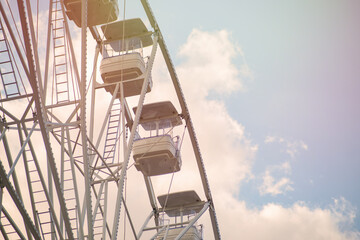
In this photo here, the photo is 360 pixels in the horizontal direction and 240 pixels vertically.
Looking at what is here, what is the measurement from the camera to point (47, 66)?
16891 millimetres

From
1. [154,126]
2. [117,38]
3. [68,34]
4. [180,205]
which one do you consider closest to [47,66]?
[68,34]

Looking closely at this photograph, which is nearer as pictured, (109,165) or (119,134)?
(109,165)

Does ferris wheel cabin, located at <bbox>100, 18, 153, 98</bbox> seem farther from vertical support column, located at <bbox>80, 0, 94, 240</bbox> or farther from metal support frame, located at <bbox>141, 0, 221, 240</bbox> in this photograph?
vertical support column, located at <bbox>80, 0, 94, 240</bbox>

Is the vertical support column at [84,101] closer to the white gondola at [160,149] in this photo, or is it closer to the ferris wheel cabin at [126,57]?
the ferris wheel cabin at [126,57]

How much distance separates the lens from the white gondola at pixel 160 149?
22016 millimetres

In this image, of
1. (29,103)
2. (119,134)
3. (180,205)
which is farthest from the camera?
(180,205)

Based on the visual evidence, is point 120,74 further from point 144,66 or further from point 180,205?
point 180,205

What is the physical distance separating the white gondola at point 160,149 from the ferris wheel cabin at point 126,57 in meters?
1.93

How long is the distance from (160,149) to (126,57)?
3.50 m

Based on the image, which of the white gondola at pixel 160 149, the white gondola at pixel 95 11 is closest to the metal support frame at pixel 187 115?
the white gondola at pixel 160 149

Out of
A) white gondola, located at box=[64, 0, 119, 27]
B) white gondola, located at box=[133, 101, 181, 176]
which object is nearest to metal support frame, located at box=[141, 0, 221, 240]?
white gondola, located at box=[133, 101, 181, 176]

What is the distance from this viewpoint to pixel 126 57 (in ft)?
69.4

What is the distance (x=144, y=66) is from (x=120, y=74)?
92 cm

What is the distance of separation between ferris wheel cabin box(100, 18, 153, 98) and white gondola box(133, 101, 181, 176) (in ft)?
6.35
